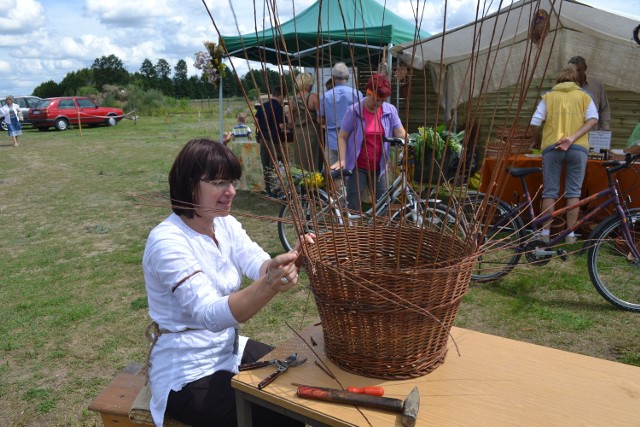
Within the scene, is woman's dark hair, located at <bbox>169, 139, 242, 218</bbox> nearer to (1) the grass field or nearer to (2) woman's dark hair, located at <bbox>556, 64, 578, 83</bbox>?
(1) the grass field

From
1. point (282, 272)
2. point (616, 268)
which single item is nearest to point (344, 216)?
point (282, 272)

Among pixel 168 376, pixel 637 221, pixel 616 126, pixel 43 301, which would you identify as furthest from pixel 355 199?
pixel 616 126

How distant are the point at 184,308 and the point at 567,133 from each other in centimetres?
387

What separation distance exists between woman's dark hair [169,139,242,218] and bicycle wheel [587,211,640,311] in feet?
9.25

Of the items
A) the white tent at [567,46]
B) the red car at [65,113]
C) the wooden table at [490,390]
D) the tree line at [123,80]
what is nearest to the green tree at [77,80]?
the tree line at [123,80]

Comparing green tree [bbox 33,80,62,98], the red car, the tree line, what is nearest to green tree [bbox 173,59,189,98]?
the tree line

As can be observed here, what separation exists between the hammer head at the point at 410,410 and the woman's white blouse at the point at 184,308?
55cm

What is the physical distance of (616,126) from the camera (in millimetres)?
7859

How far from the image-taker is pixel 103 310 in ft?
12.5

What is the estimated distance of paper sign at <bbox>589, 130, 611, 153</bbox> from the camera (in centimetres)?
504

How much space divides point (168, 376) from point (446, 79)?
729 centimetres

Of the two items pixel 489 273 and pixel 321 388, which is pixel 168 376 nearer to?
pixel 321 388

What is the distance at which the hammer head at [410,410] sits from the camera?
1105mm

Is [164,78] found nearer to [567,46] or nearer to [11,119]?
[11,119]
